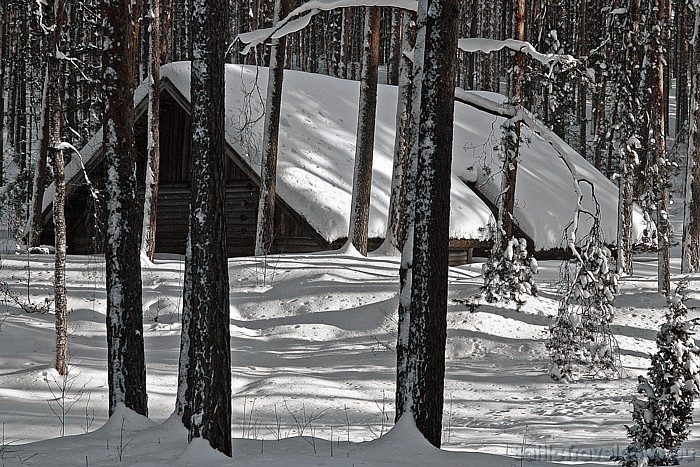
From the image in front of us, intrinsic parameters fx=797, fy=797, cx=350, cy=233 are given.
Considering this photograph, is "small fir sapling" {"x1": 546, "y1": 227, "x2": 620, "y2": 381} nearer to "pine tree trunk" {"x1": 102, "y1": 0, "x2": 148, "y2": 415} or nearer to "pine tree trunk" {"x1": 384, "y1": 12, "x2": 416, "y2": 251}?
"pine tree trunk" {"x1": 384, "y1": 12, "x2": 416, "y2": 251}

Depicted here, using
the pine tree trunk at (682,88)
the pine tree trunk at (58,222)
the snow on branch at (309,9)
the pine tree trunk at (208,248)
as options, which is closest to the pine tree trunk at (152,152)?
the pine tree trunk at (58,222)

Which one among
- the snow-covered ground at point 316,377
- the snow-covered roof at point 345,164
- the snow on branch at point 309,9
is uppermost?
the snow on branch at point 309,9

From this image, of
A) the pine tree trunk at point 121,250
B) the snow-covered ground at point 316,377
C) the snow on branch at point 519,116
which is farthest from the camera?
the snow on branch at point 519,116

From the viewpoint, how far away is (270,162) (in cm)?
1680

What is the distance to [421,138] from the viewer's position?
674 centimetres

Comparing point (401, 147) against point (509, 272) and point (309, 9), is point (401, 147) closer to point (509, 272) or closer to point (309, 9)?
point (509, 272)

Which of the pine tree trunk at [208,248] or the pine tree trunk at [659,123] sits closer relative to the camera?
the pine tree trunk at [208,248]

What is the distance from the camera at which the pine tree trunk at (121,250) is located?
25.8 feet

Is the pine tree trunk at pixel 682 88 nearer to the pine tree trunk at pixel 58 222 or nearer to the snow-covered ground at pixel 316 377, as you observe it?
the snow-covered ground at pixel 316 377

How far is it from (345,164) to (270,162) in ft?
9.27

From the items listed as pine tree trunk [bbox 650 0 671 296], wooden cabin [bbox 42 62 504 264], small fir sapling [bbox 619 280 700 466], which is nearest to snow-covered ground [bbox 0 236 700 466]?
small fir sapling [bbox 619 280 700 466]

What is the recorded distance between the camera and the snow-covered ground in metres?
6.86

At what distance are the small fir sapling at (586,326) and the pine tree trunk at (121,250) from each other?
542 centimetres

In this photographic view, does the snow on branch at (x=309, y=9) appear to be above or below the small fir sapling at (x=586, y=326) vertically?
above
